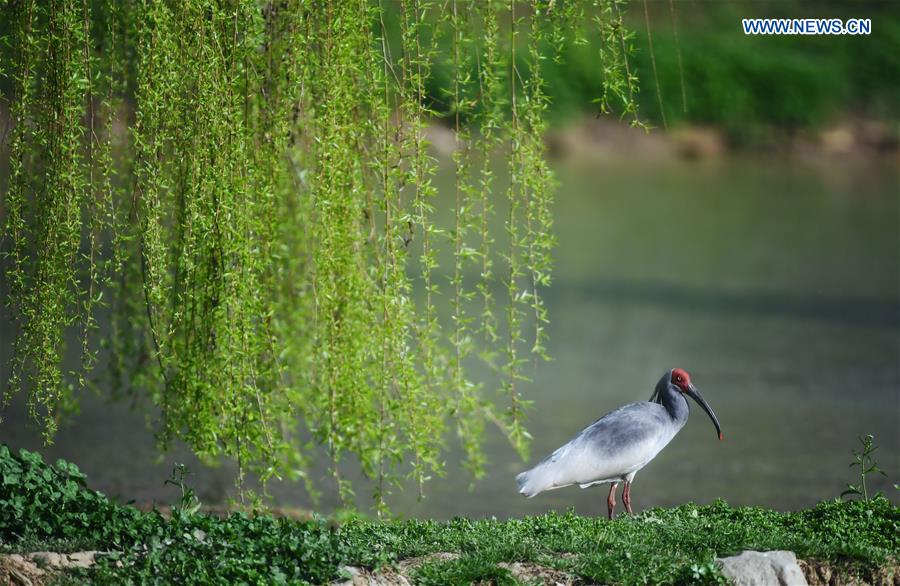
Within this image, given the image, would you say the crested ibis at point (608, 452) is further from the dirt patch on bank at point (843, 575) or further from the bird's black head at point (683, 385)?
the dirt patch on bank at point (843, 575)

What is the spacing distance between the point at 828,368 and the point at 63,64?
8.85 meters

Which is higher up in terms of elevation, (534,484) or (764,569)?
(534,484)

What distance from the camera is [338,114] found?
4789 millimetres

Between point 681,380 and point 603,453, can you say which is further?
point 681,380

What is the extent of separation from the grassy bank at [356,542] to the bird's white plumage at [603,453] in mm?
288

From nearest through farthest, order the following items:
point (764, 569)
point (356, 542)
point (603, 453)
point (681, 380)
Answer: point (764, 569) < point (356, 542) < point (603, 453) < point (681, 380)

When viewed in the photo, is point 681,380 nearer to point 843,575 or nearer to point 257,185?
point 843,575

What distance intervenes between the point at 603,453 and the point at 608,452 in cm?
2

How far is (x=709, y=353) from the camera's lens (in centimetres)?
1205

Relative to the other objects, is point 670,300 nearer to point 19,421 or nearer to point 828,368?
point 828,368

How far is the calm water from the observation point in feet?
26.9

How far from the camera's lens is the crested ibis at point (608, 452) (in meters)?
4.93
